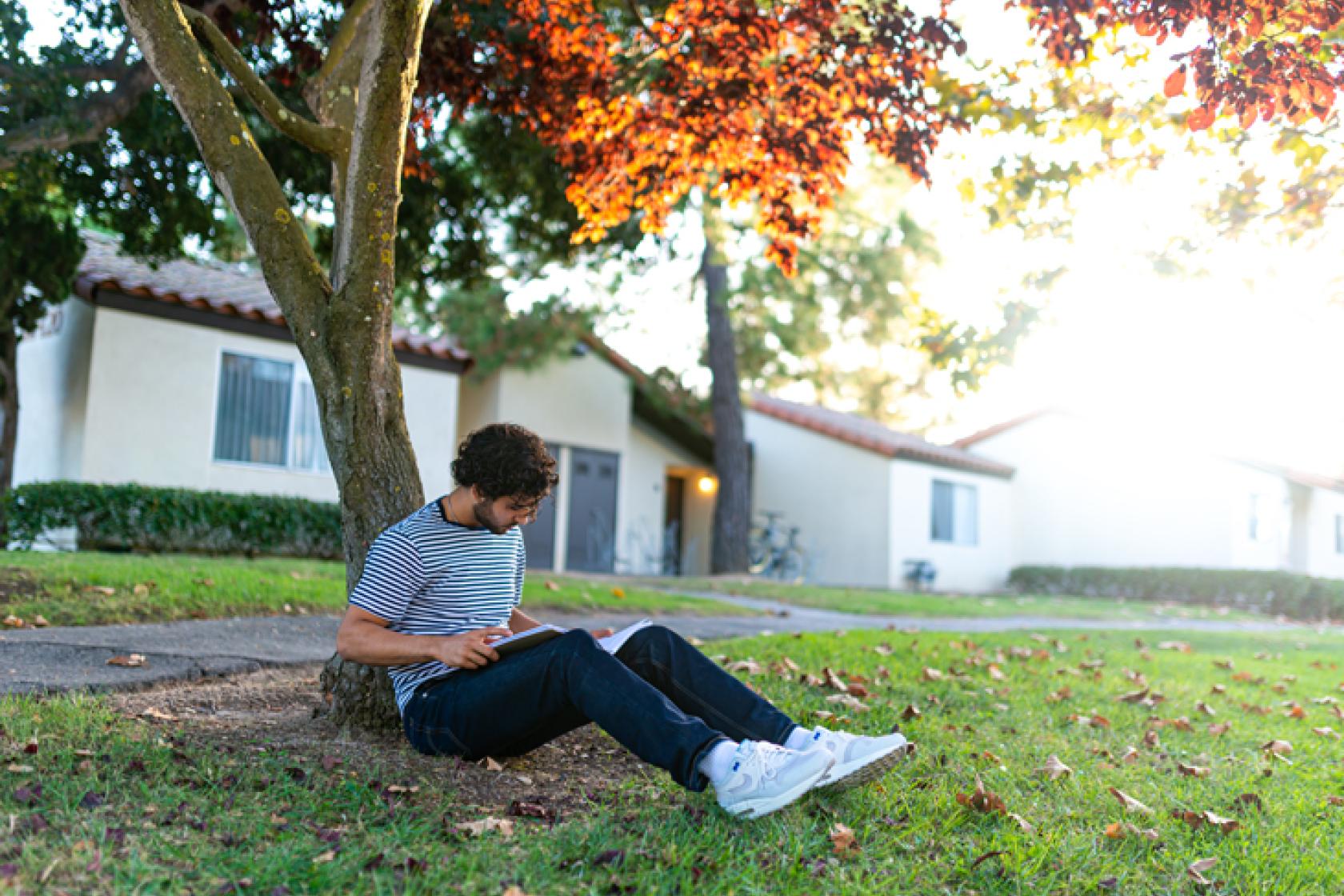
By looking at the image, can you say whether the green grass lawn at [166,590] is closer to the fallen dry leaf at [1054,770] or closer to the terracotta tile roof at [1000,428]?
the fallen dry leaf at [1054,770]

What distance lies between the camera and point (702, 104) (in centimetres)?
656

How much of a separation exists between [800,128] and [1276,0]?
8.44 ft

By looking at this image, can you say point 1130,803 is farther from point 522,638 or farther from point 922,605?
point 922,605

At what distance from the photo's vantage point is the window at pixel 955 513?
Result: 22375 millimetres

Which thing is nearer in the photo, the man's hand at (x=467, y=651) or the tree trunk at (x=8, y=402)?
the man's hand at (x=467, y=651)

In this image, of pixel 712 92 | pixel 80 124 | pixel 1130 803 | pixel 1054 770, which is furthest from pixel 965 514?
pixel 1130 803

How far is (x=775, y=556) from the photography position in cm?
1994

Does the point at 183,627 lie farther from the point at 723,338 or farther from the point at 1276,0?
the point at 723,338

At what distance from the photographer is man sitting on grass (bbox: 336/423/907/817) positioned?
10.5 feet

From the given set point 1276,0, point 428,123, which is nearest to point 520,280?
point 428,123

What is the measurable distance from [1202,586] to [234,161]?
21558 millimetres

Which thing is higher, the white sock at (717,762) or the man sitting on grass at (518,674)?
the man sitting on grass at (518,674)

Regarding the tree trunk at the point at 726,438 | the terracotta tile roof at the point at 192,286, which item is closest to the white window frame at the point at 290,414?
the terracotta tile roof at the point at 192,286

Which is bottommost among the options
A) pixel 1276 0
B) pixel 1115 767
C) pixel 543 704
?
pixel 1115 767
